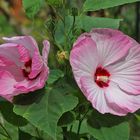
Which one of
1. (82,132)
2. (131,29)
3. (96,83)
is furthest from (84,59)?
(131,29)

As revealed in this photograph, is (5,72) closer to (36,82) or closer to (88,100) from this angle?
(36,82)

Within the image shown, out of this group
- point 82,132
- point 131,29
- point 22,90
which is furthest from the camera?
point 131,29

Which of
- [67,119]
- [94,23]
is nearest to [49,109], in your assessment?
[67,119]

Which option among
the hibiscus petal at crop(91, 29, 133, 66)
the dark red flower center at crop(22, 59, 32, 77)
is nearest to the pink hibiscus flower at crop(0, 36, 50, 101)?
the dark red flower center at crop(22, 59, 32, 77)

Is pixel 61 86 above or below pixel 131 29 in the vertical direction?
above

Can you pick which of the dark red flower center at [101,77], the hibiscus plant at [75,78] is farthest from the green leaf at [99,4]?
the dark red flower center at [101,77]

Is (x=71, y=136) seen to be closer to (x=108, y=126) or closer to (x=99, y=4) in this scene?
(x=108, y=126)

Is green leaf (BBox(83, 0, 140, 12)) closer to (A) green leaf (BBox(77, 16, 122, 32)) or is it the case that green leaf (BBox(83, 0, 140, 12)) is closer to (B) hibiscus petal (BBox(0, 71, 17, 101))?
(A) green leaf (BBox(77, 16, 122, 32))
